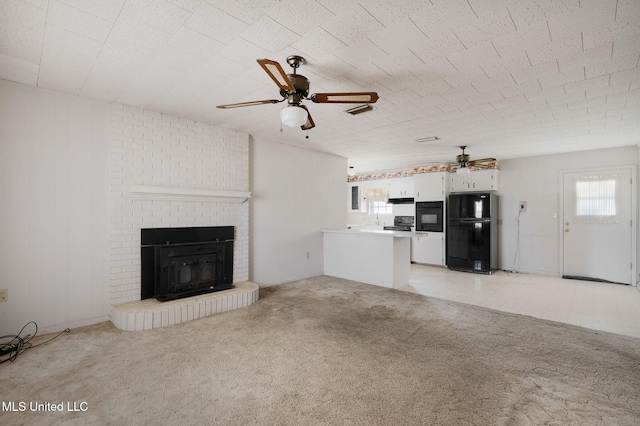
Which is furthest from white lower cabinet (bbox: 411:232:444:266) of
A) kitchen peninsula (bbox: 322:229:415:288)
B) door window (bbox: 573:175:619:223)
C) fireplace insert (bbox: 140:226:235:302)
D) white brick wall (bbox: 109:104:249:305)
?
fireplace insert (bbox: 140:226:235:302)

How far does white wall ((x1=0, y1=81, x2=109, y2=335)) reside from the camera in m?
2.71

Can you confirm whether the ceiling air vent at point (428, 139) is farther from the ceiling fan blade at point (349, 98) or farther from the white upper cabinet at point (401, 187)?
the ceiling fan blade at point (349, 98)

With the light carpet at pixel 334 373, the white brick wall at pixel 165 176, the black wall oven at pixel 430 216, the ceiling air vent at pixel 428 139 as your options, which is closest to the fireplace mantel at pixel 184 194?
the white brick wall at pixel 165 176

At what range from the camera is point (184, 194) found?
354 centimetres

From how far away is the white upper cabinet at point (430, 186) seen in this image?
6535mm

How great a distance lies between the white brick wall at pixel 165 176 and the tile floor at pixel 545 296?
315 cm

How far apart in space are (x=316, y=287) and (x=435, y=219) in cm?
349

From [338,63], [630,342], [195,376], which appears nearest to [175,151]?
[338,63]

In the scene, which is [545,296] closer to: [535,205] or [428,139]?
[535,205]

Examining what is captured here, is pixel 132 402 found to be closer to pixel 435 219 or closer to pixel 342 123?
pixel 342 123

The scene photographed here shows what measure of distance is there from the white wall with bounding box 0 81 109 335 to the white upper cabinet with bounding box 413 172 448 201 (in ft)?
19.9

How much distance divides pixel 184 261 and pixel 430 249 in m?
5.33

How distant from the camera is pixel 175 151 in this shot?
12.1ft

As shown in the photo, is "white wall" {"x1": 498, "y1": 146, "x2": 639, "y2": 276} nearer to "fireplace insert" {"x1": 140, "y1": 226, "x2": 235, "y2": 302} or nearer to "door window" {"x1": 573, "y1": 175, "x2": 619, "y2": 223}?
"door window" {"x1": 573, "y1": 175, "x2": 619, "y2": 223}
